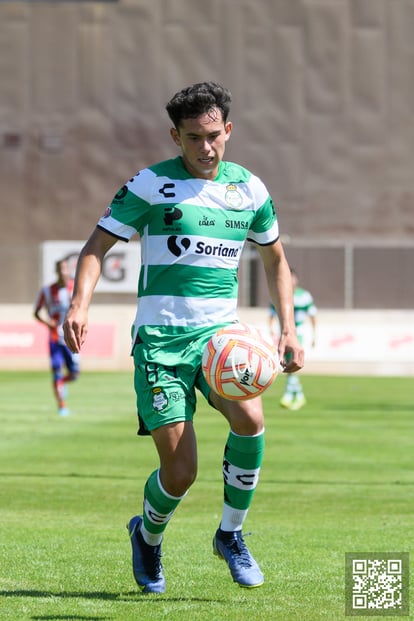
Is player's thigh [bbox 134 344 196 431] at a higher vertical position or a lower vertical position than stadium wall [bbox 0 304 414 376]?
higher

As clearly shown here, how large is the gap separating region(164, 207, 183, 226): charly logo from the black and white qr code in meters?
2.10

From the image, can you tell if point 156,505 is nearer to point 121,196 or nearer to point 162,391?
point 162,391

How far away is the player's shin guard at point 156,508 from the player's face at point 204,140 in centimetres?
159

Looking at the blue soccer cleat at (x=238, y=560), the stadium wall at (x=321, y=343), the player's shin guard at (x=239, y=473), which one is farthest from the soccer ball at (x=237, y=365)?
the stadium wall at (x=321, y=343)

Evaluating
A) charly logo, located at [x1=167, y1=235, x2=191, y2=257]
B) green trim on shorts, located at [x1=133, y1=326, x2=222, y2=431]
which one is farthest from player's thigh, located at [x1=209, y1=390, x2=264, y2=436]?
charly logo, located at [x1=167, y1=235, x2=191, y2=257]

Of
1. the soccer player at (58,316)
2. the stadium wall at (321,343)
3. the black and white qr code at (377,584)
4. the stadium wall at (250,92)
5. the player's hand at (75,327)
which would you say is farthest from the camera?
the stadium wall at (250,92)

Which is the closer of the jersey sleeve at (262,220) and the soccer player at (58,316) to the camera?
the jersey sleeve at (262,220)

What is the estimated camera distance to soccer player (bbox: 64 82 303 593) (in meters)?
6.39

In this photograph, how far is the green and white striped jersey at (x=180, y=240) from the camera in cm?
646

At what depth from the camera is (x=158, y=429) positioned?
6.34 meters

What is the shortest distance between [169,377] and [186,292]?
44 cm

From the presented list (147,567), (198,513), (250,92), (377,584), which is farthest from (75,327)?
(250,92)

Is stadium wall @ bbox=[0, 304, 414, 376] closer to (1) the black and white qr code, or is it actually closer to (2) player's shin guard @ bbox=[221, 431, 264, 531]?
(1) the black and white qr code

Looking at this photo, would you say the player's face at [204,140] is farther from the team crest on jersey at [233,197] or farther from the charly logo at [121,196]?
the charly logo at [121,196]
